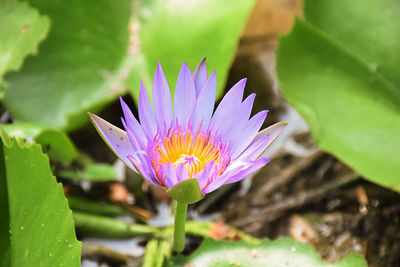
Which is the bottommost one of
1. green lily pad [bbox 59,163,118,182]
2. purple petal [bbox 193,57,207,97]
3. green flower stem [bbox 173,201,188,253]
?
green lily pad [bbox 59,163,118,182]

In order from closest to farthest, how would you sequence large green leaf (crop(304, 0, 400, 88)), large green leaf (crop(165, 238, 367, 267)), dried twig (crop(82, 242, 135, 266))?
large green leaf (crop(165, 238, 367, 267)) → dried twig (crop(82, 242, 135, 266)) → large green leaf (crop(304, 0, 400, 88))

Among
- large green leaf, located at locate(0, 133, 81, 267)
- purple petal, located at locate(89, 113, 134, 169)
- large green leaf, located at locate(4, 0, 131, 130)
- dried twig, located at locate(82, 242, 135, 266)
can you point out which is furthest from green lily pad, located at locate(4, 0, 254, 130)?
purple petal, located at locate(89, 113, 134, 169)

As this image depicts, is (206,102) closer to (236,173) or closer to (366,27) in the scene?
(236,173)

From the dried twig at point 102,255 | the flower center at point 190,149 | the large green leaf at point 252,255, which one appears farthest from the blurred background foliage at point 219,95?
the flower center at point 190,149

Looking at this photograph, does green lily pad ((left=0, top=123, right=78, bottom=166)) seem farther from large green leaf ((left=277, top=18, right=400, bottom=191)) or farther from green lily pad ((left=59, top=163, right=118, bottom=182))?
large green leaf ((left=277, top=18, right=400, bottom=191))

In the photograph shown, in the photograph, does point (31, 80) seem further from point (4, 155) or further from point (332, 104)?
point (332, 104)

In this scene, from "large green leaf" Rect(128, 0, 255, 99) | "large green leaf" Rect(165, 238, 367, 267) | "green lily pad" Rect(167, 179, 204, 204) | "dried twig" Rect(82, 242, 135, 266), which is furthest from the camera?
"large green leaf" Rect(128, 0, 255, 99)
